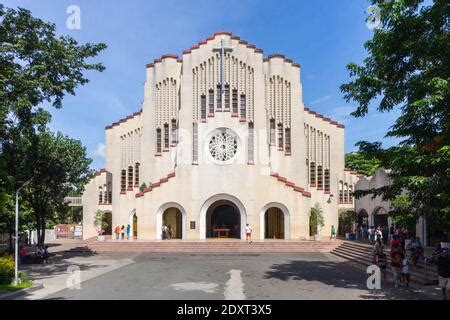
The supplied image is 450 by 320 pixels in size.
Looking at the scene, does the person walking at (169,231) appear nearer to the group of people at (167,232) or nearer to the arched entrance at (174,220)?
the group of people at (167,232)

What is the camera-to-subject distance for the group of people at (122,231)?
126 feet

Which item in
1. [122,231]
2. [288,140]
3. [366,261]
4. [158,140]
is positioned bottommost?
[366,261]

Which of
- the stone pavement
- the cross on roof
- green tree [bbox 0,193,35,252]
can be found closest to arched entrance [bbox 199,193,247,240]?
the cross on roof

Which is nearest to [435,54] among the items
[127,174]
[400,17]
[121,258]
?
[400,17]

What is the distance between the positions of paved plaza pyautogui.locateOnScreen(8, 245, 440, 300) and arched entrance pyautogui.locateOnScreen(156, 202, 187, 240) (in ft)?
30.6

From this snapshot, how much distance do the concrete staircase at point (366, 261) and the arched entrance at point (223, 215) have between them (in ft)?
Answer: 29.5

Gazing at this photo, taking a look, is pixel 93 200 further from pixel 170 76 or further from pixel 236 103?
pixel 236 103

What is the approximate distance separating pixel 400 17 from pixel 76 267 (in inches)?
760

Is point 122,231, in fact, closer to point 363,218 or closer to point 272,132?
point 272,132

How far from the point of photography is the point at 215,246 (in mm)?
32219

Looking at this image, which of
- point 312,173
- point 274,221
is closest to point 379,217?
point 312,173

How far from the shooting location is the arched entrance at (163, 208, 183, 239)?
39.6m

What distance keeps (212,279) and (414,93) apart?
420 inches

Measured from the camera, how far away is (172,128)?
1683 inches
